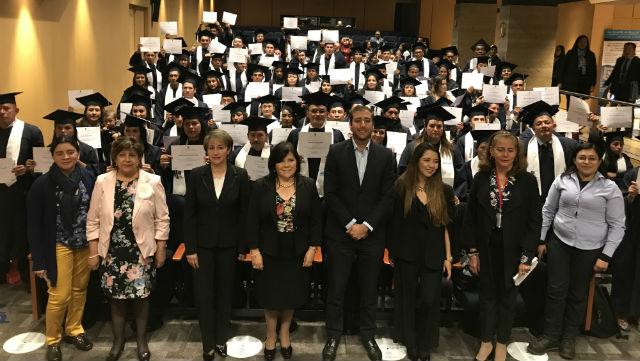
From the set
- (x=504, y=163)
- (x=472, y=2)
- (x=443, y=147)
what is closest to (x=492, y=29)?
(x=472, y=2)

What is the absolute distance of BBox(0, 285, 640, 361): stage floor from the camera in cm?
498

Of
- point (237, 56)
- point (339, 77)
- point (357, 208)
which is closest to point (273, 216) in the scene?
point (357, 208)

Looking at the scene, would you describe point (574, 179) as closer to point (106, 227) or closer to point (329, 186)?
point (329, 186)

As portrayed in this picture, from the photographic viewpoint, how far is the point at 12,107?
5918 millimetres

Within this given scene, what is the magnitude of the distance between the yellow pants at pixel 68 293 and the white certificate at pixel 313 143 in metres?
2.13

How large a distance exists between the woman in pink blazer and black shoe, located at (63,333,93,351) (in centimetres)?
60

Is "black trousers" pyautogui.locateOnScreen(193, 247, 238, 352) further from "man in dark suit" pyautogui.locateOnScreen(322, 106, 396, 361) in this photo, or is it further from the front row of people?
"man in dark suit" pyautogui.locateOnScreen(322, 106, 396, 361)

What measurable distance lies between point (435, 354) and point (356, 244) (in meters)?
1.22

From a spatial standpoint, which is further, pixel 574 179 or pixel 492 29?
pixel 492 29

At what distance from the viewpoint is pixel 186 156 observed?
5.58m

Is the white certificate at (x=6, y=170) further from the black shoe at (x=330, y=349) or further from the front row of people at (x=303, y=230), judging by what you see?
the black shoe at (x=330, y=349)

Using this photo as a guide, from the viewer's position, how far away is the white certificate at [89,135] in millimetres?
5887

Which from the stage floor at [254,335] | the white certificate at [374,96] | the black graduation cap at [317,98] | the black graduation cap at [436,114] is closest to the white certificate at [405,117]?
the white certificate at [374,96]

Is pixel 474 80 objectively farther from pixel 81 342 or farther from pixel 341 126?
pixel 81 342
